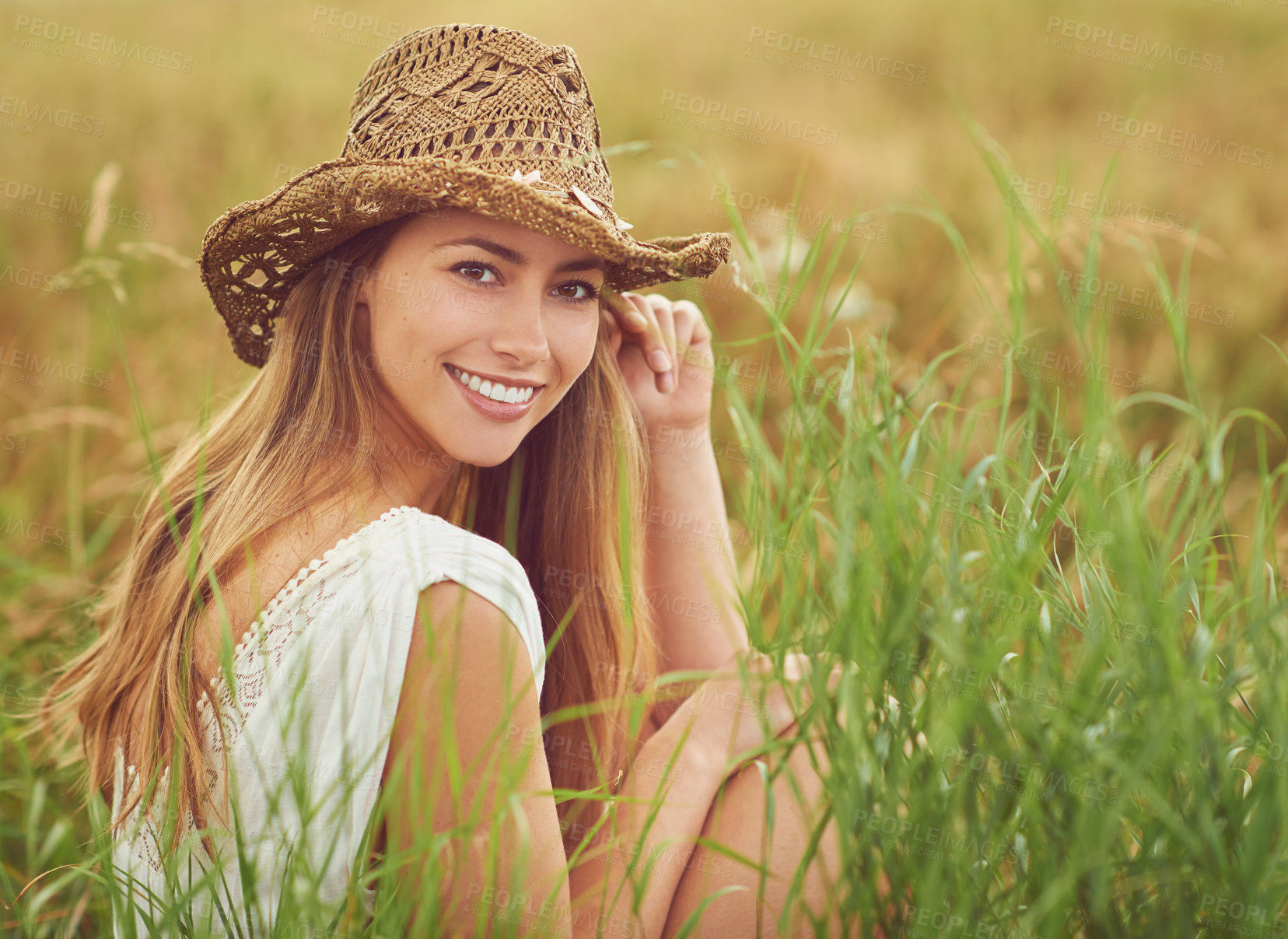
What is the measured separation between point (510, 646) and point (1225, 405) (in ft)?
12.3

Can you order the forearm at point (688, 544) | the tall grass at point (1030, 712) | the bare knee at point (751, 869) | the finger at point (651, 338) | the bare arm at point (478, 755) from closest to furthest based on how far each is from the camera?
the tall grass at point (1030, 712) → the bare arm at point (478, 755) → the bare knee at point (751, 869) → the finger at point (651, 338) → the forearm at point (688, 544)

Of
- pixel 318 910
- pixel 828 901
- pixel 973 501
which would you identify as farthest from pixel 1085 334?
pixel 318 910

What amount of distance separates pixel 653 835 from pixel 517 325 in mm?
922

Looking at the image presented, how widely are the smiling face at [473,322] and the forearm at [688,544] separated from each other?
640mm

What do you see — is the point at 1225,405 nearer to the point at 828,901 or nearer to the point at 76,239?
the point at 828,901

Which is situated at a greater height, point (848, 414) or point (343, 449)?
point (848, 414)

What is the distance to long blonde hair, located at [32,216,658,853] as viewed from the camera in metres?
1.61

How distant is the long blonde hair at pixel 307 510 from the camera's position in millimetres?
1612

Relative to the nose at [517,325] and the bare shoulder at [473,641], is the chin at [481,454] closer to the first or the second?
the nose at [517,325]

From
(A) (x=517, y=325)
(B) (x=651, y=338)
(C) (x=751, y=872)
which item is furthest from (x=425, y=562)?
(B) (x=651, y=338)

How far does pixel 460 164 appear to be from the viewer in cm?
157

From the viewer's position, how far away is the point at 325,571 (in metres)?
1.53

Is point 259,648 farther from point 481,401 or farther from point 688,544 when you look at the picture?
point 688,544

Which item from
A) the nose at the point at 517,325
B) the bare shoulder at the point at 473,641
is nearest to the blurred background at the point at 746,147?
the nose at the point at 517,325
